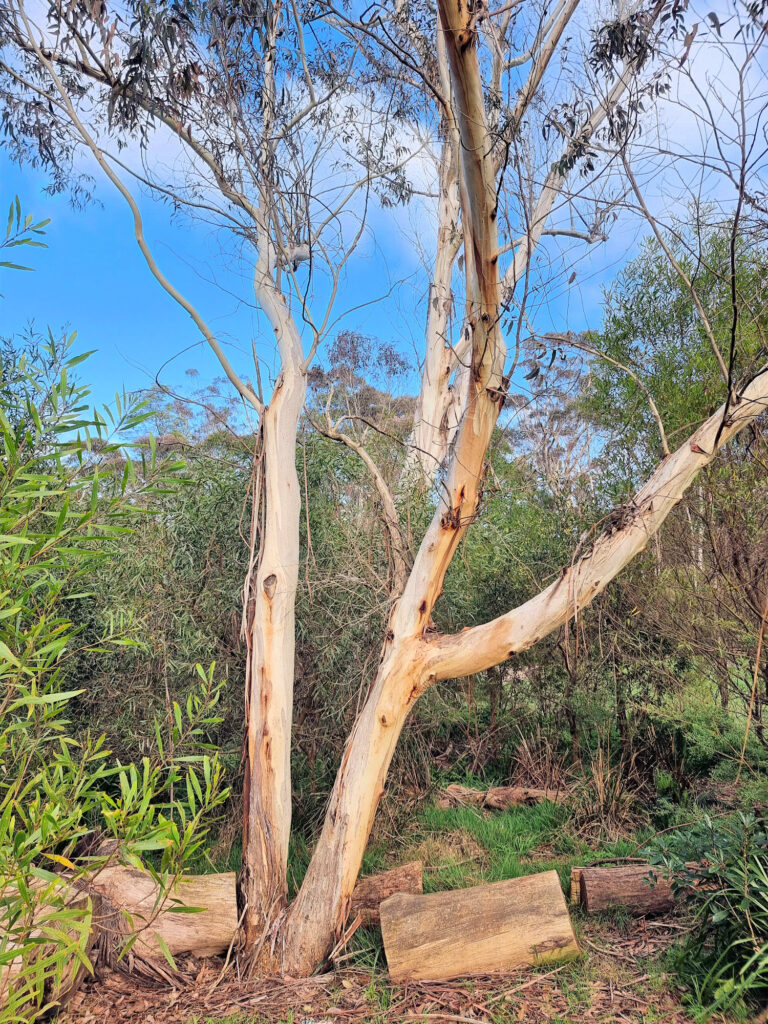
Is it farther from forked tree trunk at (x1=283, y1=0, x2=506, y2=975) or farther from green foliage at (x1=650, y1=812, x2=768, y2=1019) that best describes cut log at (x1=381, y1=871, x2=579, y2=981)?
green foliage at (x1=650, y1=812, x2=768, y2=1019)

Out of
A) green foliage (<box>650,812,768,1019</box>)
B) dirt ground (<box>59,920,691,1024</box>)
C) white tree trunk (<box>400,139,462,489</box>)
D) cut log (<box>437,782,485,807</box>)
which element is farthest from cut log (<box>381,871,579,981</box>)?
white tree trunk (<box>400,139,462,489</box>)

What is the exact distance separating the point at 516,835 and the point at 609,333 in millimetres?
4184

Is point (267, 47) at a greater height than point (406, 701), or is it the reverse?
point (267, 47)

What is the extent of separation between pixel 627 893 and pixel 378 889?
1447mm

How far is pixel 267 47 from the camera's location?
4852 mm

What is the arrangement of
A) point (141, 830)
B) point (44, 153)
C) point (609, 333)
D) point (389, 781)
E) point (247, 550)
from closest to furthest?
point (141, 830), point (247, 550), point (389, 781), point (609, 333), point (44, 153)

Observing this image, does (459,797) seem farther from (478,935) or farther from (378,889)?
(478,935)

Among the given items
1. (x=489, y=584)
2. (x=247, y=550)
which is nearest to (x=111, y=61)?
(x=247, y=550)

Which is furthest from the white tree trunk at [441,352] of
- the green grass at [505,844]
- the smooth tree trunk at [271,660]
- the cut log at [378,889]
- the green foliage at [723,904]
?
the green foliage at [723,904]

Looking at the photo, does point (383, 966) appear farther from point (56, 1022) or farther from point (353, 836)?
point (56, 1022)

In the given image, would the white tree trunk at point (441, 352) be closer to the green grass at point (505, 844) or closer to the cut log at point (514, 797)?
the cut log at point (514, 797)

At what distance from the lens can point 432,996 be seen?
11.8 ft

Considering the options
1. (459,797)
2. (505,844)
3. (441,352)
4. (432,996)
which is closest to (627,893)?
(505,844)

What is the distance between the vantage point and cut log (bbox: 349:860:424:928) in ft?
14.0
